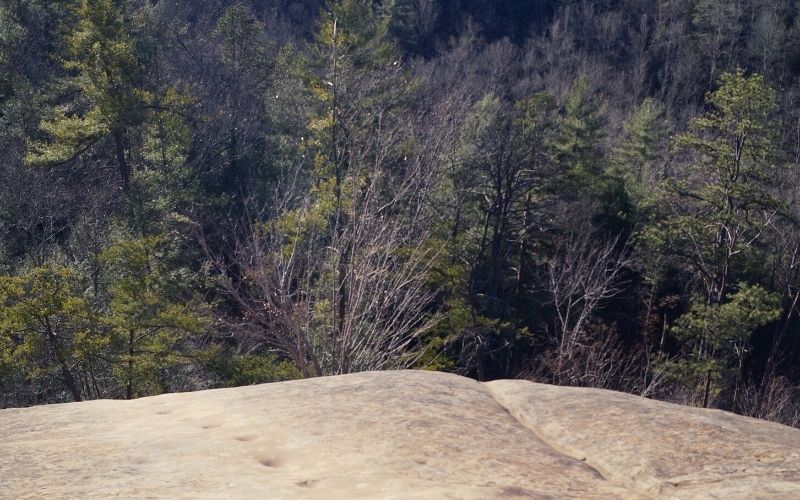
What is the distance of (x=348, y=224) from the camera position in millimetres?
11469

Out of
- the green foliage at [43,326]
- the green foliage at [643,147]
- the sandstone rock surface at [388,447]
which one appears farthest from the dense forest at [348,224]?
the sandstone rock surface at [388,447]

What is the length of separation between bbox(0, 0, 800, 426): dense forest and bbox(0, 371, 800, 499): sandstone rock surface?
5.17 m

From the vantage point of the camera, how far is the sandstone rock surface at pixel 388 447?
3.41 metres

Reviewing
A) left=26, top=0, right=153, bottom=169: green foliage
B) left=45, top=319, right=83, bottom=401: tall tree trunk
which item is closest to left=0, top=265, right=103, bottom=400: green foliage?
left=45, top=319, right=83, bottom=401: tall tree trunk

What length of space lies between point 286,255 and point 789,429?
1225 cm

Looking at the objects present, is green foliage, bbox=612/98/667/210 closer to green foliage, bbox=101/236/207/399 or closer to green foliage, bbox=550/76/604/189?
green foliage, bbox=550/76/604/189

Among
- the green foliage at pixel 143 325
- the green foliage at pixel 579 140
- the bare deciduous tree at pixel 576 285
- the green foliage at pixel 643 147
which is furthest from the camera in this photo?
the green foliage at pixel 643 147

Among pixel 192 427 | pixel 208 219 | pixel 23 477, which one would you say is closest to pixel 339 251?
pixel 192 427

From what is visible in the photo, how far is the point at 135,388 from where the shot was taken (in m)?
14.5

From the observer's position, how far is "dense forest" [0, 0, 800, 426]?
13773 mm

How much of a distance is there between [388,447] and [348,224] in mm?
7754

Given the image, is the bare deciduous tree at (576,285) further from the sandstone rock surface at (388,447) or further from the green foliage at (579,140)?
the sandstone rock surface at (388,447)

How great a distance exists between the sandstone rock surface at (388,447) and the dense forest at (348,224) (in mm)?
5172

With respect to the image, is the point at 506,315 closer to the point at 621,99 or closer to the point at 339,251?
the point at 339,251
